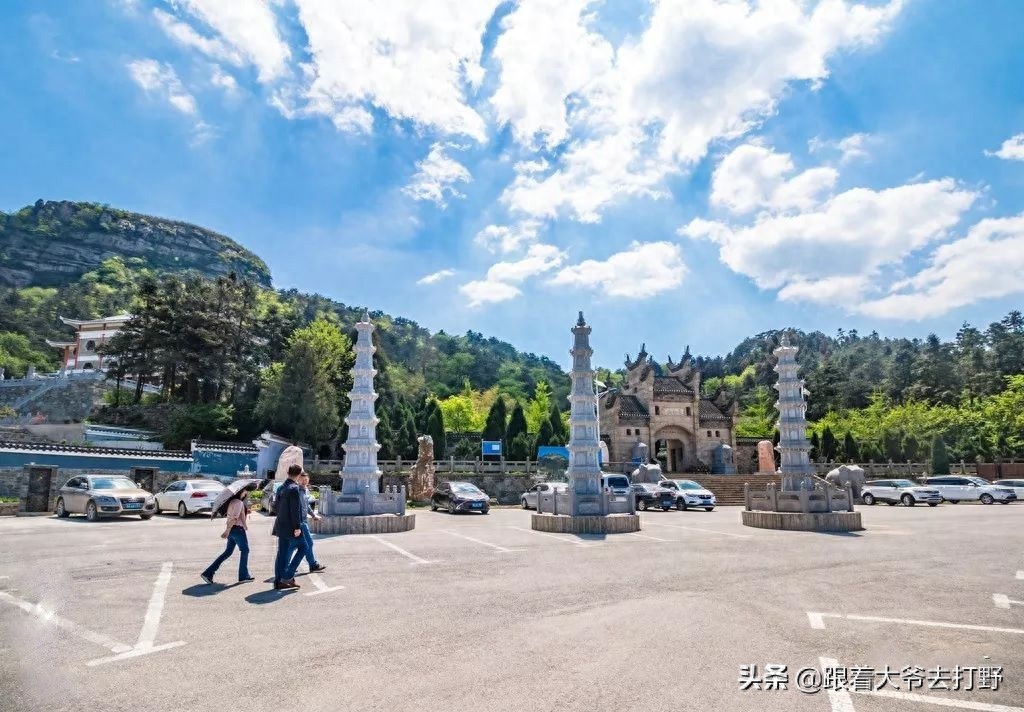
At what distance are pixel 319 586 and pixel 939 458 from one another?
4988cm

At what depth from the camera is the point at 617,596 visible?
7574 millimetres

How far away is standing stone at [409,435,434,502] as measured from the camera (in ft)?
103

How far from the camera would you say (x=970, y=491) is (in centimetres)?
3188

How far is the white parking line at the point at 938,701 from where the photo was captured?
4.10m

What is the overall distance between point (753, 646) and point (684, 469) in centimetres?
4505

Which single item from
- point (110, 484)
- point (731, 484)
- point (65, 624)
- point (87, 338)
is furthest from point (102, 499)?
point (87, 338)

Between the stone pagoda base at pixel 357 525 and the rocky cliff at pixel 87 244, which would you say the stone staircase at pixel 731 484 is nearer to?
the stone pagoda base at pixel 357 525

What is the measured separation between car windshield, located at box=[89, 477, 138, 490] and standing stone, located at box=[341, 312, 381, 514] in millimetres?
7559

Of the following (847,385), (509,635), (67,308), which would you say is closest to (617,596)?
(509,635)

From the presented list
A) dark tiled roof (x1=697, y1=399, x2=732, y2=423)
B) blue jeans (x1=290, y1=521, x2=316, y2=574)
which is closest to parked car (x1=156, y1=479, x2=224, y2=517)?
blue jeans (x1=290, y1=521, x2=316, y2=574)

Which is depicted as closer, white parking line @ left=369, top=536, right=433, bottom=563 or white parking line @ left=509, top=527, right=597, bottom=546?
white parking line @ left=369, top=536, right=433, bottom=563

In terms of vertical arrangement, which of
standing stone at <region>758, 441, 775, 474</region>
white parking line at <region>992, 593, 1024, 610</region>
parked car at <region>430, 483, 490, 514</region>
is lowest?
parked car at <region>430, 483, 490, 514</region>

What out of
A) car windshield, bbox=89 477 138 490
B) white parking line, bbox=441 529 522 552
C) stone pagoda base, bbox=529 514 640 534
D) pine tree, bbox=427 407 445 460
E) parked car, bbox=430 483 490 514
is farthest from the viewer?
pine tree, bbox=427 407 445 460

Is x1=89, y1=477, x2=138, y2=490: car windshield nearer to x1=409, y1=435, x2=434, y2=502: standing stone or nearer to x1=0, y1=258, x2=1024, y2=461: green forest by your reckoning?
x1=409, y1=435, x2=434, y2=502: standing stone
